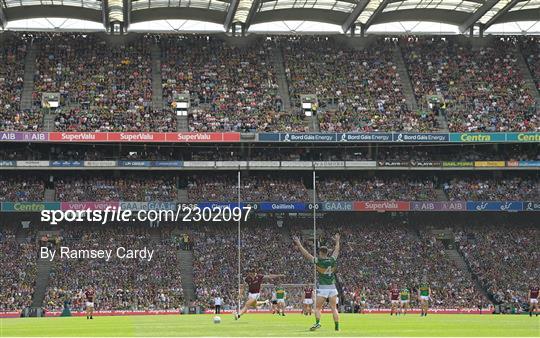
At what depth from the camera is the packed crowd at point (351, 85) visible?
7175 centimetres

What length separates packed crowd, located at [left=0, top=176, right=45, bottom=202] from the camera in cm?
6725

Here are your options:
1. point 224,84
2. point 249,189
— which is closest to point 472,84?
point 224,84

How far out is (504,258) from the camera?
67375 mm

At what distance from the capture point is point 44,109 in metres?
70.3

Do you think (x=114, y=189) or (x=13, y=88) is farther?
(x=13, y=88)

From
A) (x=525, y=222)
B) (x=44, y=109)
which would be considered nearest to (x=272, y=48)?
(x=44, y=109)

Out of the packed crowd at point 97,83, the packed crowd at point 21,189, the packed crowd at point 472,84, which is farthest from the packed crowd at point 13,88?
the packed crowd at point 472,84

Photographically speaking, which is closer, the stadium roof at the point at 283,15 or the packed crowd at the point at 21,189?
the packed crowd at the point at 21,189

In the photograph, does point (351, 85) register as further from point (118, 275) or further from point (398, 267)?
point (118, 275)

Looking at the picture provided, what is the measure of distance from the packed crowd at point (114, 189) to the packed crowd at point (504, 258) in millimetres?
22116

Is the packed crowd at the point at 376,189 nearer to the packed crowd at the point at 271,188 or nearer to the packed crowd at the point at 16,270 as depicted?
the packed crowd at the point at 271,188

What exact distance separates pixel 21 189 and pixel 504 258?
35051 millimetres

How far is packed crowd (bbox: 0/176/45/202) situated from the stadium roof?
1373cm

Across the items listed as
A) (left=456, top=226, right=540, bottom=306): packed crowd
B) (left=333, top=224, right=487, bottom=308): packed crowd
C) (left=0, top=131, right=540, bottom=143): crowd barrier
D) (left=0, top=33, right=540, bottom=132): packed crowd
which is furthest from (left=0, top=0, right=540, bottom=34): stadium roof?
(left=456, top=226, right=540, bottom=306): packed crowd
